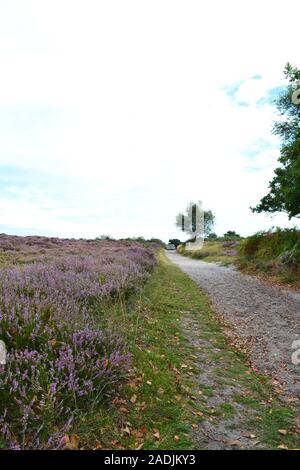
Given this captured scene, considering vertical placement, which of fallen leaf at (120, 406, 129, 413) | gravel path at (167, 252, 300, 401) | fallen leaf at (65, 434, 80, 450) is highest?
fallen leaf at (65, 434, 80, 450)

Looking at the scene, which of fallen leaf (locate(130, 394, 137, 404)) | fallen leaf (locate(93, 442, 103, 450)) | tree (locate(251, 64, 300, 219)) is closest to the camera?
fallen leaf (locate(93, 442, 103, 450))

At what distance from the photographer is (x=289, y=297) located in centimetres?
1055

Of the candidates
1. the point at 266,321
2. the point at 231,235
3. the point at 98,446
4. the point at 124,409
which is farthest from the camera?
the point at 231,235

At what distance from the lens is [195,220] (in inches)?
2515

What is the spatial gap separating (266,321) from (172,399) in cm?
461

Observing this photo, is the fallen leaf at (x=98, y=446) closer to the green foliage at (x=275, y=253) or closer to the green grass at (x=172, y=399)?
the green grass at (x=172, y=399)

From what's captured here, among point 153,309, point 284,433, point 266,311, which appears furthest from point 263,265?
point 284,433

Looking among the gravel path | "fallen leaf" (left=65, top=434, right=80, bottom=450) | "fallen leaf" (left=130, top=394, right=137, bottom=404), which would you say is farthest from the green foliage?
"fallen leaf" (left=65, top=434, right=80, bottom=450)

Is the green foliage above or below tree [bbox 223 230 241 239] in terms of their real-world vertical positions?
below

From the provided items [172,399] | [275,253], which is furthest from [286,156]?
[172,399]

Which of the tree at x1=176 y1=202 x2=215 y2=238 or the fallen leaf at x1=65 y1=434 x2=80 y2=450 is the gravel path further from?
the tree at x1=176 y1=202 x2=215 y2=238

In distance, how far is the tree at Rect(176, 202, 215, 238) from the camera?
64.2 meters

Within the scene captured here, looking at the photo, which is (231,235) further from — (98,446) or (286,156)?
(98,446)

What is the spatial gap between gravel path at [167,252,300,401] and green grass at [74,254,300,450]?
33 centimetres
